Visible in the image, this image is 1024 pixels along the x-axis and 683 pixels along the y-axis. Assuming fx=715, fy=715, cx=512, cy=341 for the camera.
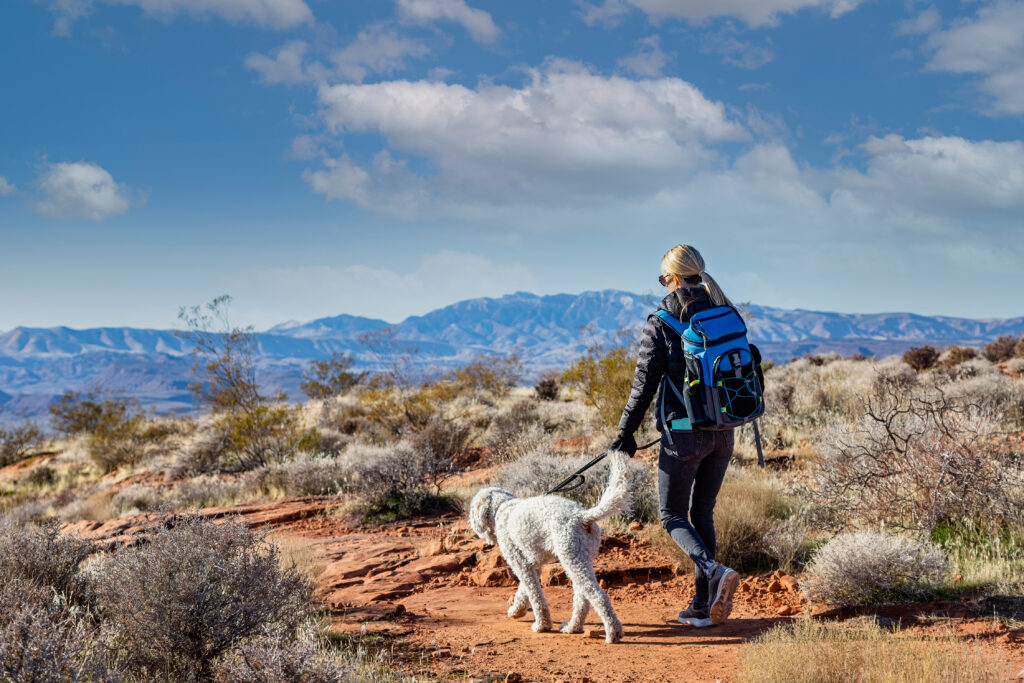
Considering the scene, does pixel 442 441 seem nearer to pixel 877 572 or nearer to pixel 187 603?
pixel 877 572

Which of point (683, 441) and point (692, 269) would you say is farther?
point (692, 269)

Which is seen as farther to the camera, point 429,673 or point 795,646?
point 429,673

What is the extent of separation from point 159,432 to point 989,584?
78.7ft

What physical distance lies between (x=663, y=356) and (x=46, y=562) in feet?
15.7

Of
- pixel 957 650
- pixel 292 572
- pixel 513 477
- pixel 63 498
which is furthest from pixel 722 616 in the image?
pixel 63 498

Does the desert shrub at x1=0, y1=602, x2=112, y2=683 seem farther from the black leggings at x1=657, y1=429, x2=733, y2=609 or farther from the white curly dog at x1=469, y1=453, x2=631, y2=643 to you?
the black leggings at x1=657, y1=429, x2=733, y2=609

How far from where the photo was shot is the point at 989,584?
5.42 metres

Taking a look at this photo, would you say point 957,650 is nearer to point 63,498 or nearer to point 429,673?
point 429,673

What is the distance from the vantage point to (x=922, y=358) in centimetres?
2458

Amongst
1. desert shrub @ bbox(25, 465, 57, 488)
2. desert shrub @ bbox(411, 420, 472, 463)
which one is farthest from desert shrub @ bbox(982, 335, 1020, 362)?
desert shrub @ bbox(25, 465, 57, 488)

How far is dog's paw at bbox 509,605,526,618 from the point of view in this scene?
5.46m

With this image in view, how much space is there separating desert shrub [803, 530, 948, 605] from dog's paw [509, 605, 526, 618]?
7.64 feet

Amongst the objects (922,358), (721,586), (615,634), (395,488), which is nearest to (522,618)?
(615,634)

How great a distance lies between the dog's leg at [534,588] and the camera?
16.4ft
